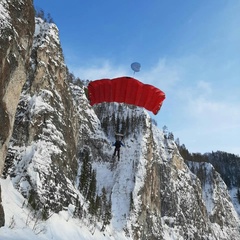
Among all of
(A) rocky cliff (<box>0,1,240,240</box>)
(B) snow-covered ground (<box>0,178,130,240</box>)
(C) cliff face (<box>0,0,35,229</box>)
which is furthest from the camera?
(A) rocky cliff (<box>0,1,240,240</box>)

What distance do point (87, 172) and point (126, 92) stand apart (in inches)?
339

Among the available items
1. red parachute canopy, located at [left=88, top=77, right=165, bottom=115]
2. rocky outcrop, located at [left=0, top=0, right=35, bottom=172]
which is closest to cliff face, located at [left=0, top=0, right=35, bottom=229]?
rocky outcrop, located at [left=0, top=0, right=35, bottom=172]

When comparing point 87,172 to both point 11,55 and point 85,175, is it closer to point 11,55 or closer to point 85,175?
point 85,175

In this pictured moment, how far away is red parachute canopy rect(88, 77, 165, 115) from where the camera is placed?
2770cm

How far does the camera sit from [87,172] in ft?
72.7

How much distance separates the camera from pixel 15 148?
13.8 metres

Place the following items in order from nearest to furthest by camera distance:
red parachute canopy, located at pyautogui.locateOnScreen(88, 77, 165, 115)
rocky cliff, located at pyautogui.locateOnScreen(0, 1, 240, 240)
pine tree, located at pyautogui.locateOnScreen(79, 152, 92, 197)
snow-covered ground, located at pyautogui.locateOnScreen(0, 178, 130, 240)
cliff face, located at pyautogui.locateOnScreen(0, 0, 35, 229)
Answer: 1. snow-covered ground, located at pyautogui.locateOnScreen(0, 178, 130, 240)
2. cliff face, located at pyautogui.locateOnScreen(0, 0, 35, 229)
3. rocky cliff, located at pyautogui.locateOnScreen(0, 1, 240, 240)
4. pine tree, located at pyautogui.locateOnScreen(79, 152, 92, 197)
5. red parachute canopy, located at pyautogui.locateOnScreen(88, 77, 165, 115)

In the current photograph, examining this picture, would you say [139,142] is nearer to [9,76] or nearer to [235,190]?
[9,76]

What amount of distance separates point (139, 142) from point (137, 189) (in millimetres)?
5068

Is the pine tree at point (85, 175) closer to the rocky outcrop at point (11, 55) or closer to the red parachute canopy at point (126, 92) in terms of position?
the red parachute canopy at point (126, 92)

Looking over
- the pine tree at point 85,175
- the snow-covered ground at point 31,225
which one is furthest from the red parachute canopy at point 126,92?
the snow-covered ground at point 31,225

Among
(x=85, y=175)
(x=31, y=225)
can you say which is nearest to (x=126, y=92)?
(x=85, y=175)

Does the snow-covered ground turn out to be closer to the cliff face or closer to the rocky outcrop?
the cliff face

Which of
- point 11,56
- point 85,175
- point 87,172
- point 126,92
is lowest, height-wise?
point 85,175
